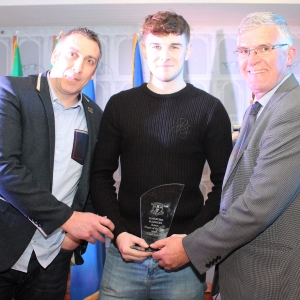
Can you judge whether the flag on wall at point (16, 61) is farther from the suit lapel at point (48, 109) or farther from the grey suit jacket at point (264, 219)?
the grey suit jacket at point (264, 219)

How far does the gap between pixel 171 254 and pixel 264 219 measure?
1.47ft

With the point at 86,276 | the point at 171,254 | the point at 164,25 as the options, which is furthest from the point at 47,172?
the point at 86,276

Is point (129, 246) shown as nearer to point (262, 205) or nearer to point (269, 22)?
point (262, 205)

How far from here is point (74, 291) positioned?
388 centimetres

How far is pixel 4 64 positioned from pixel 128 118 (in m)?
3.84

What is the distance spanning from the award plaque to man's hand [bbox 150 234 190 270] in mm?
60

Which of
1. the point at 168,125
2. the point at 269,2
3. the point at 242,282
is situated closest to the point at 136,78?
the point at 269,2

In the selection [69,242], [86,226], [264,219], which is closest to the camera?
[264,219]

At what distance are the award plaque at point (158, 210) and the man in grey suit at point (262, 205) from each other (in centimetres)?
7

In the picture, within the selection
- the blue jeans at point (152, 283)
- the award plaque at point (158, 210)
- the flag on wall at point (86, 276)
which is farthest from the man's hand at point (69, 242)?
the flag on wall at point (86, 276)

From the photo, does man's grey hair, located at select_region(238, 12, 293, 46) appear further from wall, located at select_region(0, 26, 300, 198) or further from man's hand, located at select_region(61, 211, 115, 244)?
wall, located at select_region(0, 26, 300, 198)

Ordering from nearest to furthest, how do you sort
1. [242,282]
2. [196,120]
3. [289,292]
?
1. [289,292]
2. [242,282]
3. [196,120]

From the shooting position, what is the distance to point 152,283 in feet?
5.78

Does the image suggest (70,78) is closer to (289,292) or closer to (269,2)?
(289,292)
